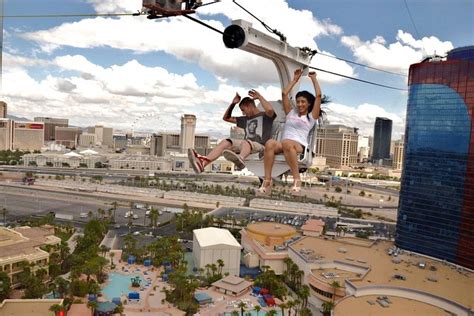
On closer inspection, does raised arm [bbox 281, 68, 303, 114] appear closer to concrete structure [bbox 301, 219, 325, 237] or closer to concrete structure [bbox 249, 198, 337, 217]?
concrete structure [bbox 301, 219, 325, 237]

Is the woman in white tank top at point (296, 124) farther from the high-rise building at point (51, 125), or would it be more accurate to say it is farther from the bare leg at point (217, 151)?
the high-rise building at point (51, 125)

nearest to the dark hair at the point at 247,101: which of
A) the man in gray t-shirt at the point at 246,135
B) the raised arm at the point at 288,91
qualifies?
the man in gray t-shirt at the point at 246,135

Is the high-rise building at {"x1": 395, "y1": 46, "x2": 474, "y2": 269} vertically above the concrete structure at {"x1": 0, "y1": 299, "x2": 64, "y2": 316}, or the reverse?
the high-rise building at {"x1": 395, "y1": 46, "x2": 474, "y2": 269}

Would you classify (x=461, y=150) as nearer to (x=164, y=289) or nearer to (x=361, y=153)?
(x=164, y=289)

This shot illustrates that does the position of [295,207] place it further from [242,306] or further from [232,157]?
[232,157]

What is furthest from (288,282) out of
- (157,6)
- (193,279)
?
(157,6)

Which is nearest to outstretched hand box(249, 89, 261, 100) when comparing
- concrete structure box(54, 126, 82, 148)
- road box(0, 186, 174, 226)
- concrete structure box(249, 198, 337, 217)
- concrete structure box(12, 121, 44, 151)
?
road box(0, 186, 174, 226)
